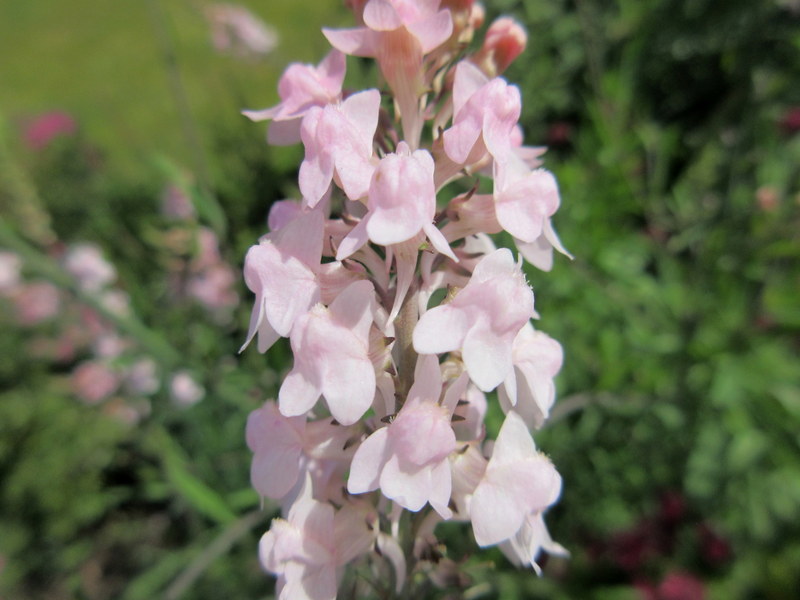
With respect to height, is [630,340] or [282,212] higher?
[282,212]

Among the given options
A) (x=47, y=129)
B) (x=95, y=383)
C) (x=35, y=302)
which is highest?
(x=35, y=302)

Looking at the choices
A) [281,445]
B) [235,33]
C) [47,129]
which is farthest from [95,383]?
[47,129]

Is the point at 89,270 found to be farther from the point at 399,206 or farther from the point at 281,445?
the point at 399,206

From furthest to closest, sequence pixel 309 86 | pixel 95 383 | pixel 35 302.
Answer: pixel 35 302
pixel 95 383
pixel 309 86

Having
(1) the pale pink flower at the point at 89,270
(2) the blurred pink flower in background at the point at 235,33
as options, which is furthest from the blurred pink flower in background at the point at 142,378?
(2) the blurred pink flower in background at the point at 235,33

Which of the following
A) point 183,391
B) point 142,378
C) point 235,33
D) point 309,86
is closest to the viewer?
point 309,86

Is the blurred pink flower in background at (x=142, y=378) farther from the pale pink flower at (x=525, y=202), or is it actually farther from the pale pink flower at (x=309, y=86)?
the pale pink flower at (x=525, y=202)

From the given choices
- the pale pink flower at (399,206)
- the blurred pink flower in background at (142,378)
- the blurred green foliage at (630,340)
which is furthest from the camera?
the blurred pink flower in background at (142,378)
